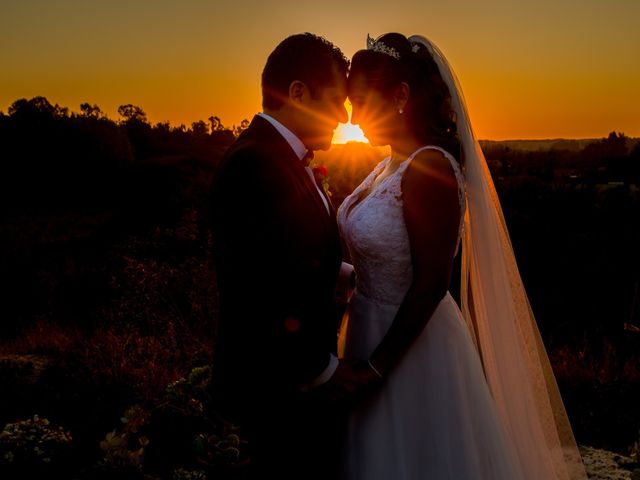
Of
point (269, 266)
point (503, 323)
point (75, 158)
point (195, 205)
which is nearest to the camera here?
point (269, 266)

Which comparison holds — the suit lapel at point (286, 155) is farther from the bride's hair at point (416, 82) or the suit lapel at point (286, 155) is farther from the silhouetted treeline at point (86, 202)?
the silhouetted treeline at point (86, 202)

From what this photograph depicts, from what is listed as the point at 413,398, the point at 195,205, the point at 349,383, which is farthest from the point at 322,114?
the point at 195,205

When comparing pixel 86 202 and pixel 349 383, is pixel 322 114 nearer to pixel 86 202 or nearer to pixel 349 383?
pixel 349 383

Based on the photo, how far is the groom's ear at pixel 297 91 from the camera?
2.57 metres

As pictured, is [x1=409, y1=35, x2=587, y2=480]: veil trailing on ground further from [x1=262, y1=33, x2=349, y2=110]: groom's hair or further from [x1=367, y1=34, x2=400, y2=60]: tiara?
[x1=262, y1=33, x2=349, y2=110]: groom's hair

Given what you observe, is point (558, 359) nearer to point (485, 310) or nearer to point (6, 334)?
point (485, 310)

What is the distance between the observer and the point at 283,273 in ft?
7.61

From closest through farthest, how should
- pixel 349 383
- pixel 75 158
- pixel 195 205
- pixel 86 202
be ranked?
1. pixel 349 383
2. pixel 195 205
3. pixel 86 202
4. pixel 75 158

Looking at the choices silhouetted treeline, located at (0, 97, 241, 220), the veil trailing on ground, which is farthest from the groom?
silhouetted treeline, located at (0, 97, 241, 220)

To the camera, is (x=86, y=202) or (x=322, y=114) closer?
(x=322, y=114)

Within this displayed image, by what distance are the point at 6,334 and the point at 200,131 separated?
105 feet

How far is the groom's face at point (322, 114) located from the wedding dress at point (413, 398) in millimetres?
444

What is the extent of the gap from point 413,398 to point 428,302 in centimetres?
55

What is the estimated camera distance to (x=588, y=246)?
12.8 metres
